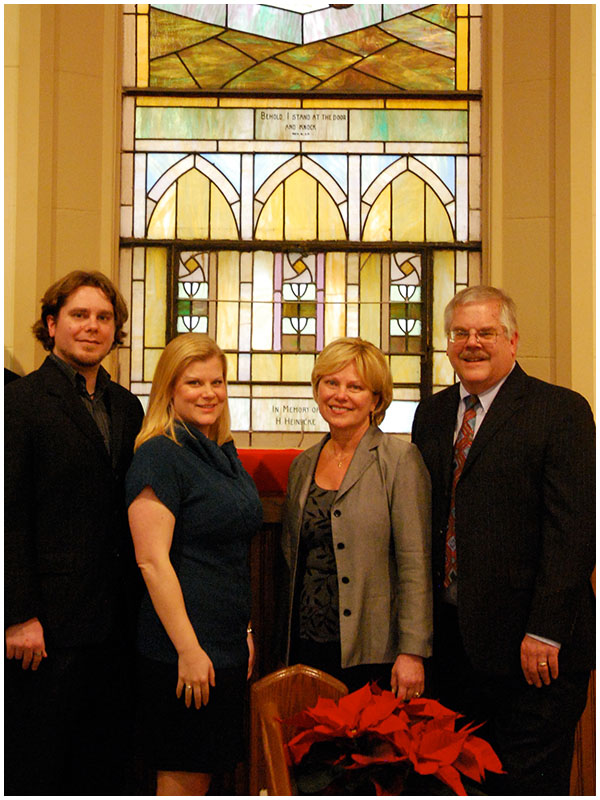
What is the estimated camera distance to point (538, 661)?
7.76 feet

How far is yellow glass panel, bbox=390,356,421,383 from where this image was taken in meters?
5.53

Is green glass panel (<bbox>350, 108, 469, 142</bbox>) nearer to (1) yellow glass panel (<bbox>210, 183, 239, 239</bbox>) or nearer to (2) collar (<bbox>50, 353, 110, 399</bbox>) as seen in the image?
(1) yellow glass panel (<bbox>210, 183, 239, 239</bbox>)

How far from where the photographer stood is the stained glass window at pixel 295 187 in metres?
5.57

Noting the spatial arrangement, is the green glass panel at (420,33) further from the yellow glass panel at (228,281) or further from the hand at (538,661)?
the hand at (538,661)

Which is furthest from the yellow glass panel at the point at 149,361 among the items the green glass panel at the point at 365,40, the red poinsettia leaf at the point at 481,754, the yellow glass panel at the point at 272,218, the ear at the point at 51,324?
the red poinsettia leaf at the point at 481,754

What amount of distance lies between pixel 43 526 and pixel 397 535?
1.01 m

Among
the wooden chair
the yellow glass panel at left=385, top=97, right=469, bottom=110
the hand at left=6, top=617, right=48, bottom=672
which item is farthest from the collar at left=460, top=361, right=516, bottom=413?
the yellow glass panel at left=385, top=97, right=469, bottom=110

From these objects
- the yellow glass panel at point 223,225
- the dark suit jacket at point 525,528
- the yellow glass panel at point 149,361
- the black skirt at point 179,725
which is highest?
the yellow glass panel at point 223,225

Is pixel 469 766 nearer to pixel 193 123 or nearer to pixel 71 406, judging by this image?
pixel 71 406

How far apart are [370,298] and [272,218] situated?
0.85 m

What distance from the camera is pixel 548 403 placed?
8.13 ft

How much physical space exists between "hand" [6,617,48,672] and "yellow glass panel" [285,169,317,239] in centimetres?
382

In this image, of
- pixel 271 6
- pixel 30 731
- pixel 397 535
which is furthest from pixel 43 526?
pixel 271 6

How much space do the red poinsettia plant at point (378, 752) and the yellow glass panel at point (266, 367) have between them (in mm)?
3974
